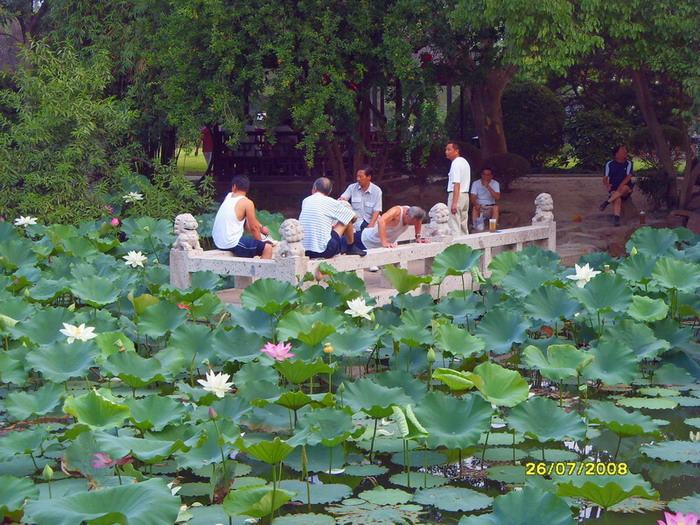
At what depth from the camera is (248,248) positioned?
27.5ft

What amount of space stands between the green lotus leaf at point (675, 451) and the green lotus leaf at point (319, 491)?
148 cm

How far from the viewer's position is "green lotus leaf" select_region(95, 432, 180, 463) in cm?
355

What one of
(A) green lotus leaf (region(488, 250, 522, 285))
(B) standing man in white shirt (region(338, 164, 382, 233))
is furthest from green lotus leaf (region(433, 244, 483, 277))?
(B) standing man in white shirt (region(338, 164, 382, 233))

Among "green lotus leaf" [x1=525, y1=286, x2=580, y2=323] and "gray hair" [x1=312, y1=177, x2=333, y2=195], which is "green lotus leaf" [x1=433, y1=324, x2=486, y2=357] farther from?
"gray hair" [x1=312, y1=177, x2=333, y2=195]

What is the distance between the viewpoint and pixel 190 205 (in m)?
12.3

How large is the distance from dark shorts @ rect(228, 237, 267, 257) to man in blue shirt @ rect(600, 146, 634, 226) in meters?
5.77

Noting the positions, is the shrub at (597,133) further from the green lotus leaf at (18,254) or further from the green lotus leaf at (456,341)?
the green lotus leaf at (456,341)

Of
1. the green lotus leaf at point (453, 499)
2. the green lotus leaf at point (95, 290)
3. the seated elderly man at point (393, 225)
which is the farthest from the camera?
the seated elderly man at point (393, 225)

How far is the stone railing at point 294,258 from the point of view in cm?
732

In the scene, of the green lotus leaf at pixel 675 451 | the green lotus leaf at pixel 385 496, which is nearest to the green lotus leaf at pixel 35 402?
the green lotus leaf at pixel 385 496

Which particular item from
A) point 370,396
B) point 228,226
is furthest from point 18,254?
point 370,396

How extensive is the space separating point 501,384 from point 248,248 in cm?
432

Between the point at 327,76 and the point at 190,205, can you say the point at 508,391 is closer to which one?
the point at 190,205

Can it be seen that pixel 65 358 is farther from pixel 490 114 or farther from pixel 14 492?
pixel 490 114
